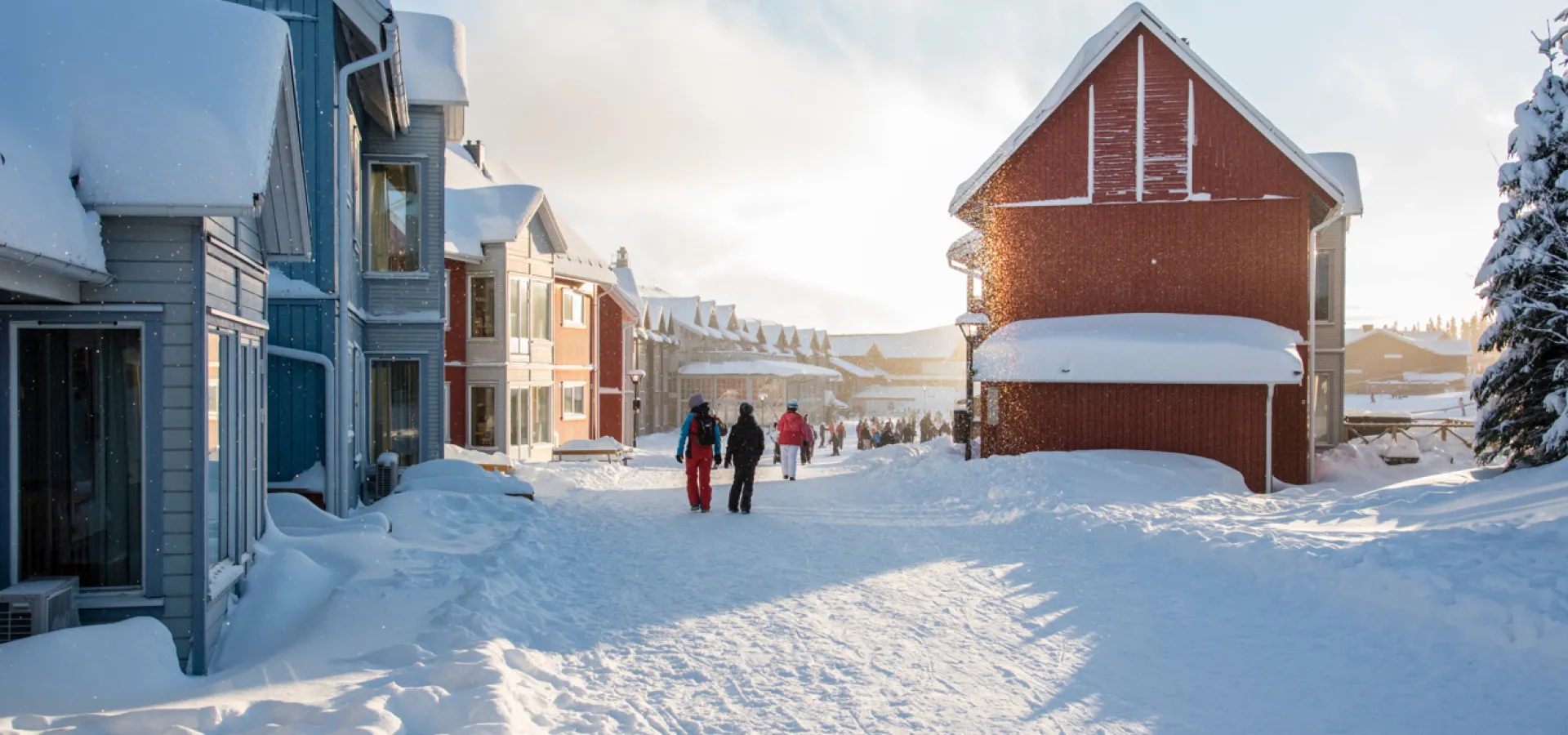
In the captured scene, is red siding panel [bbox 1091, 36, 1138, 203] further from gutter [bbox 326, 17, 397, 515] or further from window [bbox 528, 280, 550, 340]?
window [bbox 528, 280, 550, 340]

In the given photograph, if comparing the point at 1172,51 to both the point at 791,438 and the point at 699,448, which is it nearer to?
the point at 791,438

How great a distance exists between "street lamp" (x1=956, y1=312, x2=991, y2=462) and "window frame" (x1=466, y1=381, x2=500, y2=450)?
11027mm

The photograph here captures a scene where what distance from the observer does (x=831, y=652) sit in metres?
6.20

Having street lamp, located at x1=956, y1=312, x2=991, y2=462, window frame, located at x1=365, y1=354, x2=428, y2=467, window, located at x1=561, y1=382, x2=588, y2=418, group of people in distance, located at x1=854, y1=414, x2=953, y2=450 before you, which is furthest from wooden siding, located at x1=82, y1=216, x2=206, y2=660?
group of people in distance, located at x1=854, y1=414, x2=953, y2=450

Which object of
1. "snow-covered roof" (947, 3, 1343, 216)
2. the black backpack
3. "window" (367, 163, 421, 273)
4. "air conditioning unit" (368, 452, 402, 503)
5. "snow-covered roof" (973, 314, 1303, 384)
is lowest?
"air conditioning unit" (368, 452, 402, 503)

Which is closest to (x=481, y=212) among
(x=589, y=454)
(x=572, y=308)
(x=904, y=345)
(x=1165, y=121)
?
(x=572, y=308)

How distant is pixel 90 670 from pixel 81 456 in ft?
4.59

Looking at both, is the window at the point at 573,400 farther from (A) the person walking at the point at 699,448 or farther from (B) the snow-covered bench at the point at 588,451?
(A) the person walking at the point at 699,448

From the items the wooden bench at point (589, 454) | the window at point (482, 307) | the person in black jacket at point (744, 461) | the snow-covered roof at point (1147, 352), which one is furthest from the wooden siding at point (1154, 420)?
the window at point (482, 307)

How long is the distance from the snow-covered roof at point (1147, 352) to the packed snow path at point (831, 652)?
6.88 m

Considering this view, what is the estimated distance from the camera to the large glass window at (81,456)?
17.3ft

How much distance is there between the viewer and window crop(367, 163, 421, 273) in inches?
549

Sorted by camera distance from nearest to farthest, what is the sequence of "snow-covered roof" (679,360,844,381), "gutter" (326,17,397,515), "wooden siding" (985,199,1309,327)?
"gutter" (326,17,397,515), "wooden siding" (985,199,1309,327), "snow-covered roof" (679,360,844,381)

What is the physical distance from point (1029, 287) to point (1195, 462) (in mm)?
4699
